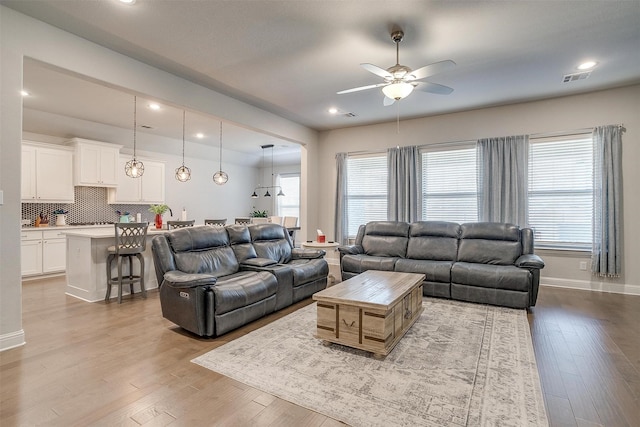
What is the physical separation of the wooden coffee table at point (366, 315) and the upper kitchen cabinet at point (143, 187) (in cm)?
615

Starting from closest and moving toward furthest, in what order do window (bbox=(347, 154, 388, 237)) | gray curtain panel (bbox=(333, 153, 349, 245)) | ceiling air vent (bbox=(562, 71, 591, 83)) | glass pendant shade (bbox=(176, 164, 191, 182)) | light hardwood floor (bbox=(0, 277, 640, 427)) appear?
light hardwood floor (bbox=(0, 277, 640, 427)) < ceiling air vent (bbox=(562, 71, 591, 83)) < glass pendant shade (bbox=(176, 164, 191, 182)) < window (bbox=(347, 154, 388, 237)) < gray curtain panel (bbox=(333, 153, 349, 245))

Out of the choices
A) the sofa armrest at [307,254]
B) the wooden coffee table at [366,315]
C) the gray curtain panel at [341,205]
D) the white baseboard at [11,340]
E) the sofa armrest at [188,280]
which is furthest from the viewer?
the gray curtain panel at [341,205]

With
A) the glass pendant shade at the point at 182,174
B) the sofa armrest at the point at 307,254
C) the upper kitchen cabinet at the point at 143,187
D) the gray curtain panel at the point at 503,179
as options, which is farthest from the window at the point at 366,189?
the upper kitchen cabinet at the point at 143,187

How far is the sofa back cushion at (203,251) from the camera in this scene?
3.60m

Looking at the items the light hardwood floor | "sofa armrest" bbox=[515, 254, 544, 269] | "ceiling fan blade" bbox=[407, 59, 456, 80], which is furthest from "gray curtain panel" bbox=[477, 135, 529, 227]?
"ceiling fan blade" bbox=[407, 59, 456, 80]

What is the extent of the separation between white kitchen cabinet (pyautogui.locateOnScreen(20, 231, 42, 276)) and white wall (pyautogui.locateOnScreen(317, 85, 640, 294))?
6560 millimetres

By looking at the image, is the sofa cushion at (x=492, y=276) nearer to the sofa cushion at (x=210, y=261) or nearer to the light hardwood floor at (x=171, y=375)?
the light hardwood floor at (x=171, y=375)

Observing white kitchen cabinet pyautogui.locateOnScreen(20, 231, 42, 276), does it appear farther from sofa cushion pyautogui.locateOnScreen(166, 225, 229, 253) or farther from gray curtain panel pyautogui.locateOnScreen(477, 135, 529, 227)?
gray curtain panel pyautogui.locateOnScreen(477, 135, 529, 227)

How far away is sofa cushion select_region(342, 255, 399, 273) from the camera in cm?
468

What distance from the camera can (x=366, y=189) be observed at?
6781mm

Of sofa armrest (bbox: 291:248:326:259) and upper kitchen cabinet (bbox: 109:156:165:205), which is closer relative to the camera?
sofa armrest (bbox: 291:248:326:259)

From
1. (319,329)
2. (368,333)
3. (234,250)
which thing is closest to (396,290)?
(368,333)

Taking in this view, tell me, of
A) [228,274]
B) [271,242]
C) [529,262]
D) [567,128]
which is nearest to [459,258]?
[529,262]

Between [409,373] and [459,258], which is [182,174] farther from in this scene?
[409,373]
